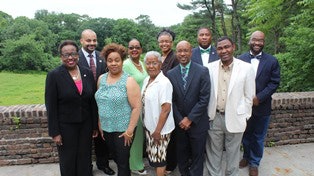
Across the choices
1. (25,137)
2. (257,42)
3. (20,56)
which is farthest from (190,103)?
(20,56)

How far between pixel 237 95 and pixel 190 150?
38.7 inches

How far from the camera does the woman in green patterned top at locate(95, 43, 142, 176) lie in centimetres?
315

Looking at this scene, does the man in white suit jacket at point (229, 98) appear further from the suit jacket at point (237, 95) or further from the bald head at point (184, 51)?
the bald head at point (184, 51)

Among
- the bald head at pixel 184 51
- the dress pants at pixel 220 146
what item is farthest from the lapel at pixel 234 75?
the bald head at pixel 184 51

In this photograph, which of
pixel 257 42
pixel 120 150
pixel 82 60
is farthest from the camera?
pixel 82 60

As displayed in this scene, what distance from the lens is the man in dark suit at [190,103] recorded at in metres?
3.29

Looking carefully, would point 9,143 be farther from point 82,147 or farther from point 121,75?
point 121,75

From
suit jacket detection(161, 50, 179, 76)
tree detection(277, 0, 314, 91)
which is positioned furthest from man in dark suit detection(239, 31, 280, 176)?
tree detection(277, 0, 314, 91)

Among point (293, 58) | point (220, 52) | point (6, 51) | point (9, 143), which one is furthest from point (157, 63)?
Answer: point (6, 51)

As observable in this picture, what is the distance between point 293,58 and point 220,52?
4.96 metres

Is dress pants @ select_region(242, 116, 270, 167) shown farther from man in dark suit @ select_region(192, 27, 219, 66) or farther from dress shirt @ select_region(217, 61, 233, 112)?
man in dark suit @ select_region(192, 27, 219, 66)

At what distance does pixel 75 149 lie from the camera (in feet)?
11.1

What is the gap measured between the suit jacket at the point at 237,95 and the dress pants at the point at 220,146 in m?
0.11

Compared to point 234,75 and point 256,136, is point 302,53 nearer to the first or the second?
point 256,136
